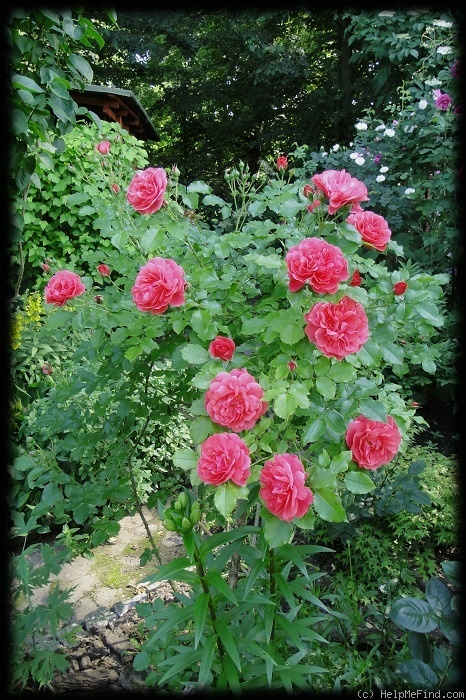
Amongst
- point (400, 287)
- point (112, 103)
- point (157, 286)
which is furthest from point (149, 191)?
point (112, 103)

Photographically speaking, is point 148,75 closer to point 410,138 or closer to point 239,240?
point 410,138

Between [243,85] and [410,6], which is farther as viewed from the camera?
[243,85]

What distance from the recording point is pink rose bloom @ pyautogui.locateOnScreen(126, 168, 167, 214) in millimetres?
1235

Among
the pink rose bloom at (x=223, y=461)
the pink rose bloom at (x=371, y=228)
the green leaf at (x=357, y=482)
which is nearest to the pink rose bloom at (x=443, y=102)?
the pink rose bloom at (x=371, y=228)

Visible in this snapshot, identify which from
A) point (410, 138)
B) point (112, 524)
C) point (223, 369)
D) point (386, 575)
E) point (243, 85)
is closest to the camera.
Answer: point (223, 369)

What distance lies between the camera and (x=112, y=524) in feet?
5.38

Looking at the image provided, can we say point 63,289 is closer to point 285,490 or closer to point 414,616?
point 285,490

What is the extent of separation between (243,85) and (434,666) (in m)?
9.81

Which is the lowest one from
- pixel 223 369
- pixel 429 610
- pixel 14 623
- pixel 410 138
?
pixel 14 623

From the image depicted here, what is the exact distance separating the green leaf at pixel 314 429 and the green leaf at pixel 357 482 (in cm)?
11

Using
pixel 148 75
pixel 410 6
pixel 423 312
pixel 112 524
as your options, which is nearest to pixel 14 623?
pixel 112 524

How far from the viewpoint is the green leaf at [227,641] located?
1089mm

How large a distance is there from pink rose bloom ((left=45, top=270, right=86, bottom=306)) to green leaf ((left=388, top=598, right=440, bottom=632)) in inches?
42.9

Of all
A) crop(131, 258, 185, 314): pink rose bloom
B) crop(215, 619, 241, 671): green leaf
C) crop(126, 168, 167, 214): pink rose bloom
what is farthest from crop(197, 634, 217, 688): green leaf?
crop(126, 168, 167, 214): pink rose bloom
